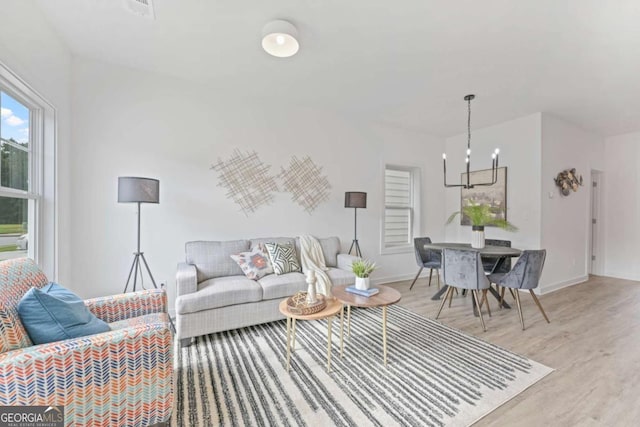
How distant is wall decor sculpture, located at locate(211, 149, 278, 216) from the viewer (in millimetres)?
3348

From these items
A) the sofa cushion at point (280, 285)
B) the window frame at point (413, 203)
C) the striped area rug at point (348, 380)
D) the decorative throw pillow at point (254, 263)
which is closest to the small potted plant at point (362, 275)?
the striped area rug at point (348, 380)

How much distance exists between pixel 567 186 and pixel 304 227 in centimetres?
421

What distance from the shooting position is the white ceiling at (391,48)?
196 centimetres

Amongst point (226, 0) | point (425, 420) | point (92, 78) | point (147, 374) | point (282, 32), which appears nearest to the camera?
point (147, 374)

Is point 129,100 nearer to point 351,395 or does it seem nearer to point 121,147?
point 121,147

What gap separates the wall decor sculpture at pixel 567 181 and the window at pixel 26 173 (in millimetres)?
6211

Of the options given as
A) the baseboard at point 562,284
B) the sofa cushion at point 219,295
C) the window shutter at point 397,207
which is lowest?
the baseboard at point 562,284

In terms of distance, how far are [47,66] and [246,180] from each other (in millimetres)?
1975

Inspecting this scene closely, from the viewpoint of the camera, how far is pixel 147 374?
Result: 1353mm

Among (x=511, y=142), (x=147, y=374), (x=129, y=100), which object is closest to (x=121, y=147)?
(x=129, y=100)

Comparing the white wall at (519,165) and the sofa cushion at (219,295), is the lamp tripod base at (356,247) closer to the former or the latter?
the sofa cushion at (219,295)

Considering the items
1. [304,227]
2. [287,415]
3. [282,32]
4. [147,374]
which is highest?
[282,32]

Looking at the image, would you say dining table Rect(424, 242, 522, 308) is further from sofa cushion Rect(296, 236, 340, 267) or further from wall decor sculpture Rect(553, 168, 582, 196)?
wall decor sculpture Rect(553, 168, 582, 196)

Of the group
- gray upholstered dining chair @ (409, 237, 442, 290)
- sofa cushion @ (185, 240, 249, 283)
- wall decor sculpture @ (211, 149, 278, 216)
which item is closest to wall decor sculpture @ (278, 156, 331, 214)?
wall decor sculpture @ (211, 149, 278, 216)
